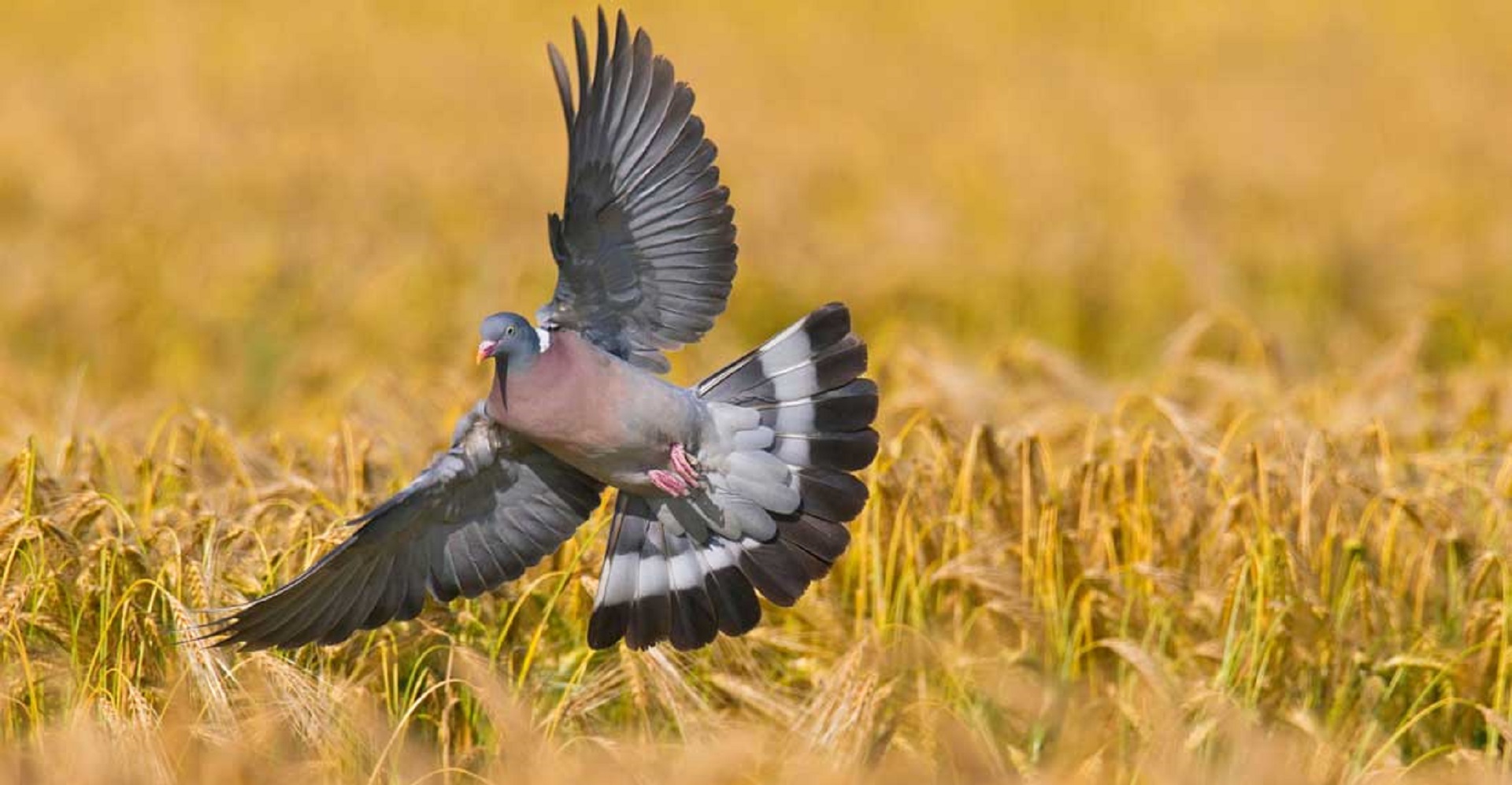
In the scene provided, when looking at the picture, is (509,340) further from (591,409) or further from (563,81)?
(563,81)

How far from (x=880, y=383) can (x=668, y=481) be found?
2.53 metres

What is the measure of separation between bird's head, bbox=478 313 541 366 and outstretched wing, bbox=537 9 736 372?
0.35ft

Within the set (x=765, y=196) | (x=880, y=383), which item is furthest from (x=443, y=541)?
(x=765, y=196)

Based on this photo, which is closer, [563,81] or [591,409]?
[563,81]

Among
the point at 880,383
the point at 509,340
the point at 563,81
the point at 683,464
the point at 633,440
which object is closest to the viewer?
the point at 563,81

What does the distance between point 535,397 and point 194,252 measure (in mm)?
5687

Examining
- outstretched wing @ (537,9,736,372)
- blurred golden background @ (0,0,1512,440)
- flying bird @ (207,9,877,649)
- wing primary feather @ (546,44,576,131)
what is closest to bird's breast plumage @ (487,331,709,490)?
flying bird @ (207,9,877,649)

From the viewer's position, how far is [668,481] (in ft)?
13.7

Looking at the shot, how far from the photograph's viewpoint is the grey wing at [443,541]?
4004 mm

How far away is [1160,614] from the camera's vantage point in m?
4.86

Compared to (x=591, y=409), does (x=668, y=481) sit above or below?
below

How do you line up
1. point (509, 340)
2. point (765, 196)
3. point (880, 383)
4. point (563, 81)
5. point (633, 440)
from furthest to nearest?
point (765, 196) < point (880, 383) < point (633, 440) < point (509, 340) < point (563, 81)

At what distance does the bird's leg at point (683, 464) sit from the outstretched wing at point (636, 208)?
0.75 feet

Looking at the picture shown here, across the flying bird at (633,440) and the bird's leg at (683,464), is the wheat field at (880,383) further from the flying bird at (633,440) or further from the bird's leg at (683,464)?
the bird's leg at (683,464)
